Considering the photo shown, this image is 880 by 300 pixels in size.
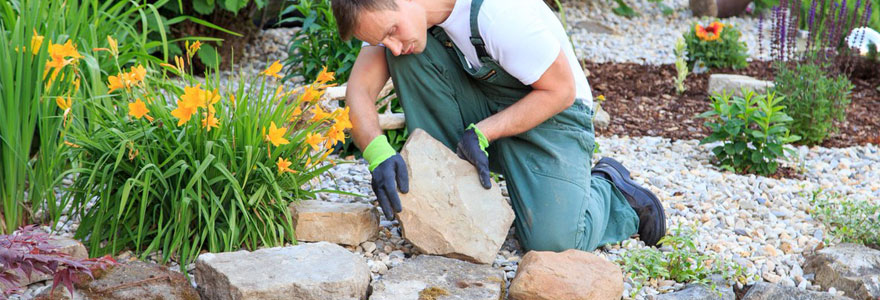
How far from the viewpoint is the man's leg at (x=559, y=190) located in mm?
2785

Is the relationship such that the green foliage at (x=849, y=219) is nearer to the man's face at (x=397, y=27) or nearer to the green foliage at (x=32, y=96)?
the man's face at (x=397, y=27)

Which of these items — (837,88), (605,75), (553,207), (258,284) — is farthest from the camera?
(605,75)

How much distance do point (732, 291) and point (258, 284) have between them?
1.45 meters

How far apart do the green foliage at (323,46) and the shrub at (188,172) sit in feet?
5.22

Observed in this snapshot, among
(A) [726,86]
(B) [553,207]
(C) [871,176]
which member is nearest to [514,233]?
(B) [553,207]

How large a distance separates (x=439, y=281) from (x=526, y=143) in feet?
2.27

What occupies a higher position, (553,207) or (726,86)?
(553,207)

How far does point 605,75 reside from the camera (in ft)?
19.2

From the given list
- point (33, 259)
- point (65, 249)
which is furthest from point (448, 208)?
point (33, 259)

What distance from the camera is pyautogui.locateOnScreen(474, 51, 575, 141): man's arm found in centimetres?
267

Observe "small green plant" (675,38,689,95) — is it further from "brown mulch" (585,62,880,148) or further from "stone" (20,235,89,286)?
"stone" (20,235,89,286)

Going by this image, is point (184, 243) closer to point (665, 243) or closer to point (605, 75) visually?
point (665, 243)

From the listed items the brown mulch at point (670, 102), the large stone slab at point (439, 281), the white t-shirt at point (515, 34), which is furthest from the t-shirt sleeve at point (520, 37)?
the brown mulch at point (670, 102)

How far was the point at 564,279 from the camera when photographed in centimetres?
243
